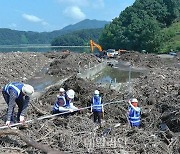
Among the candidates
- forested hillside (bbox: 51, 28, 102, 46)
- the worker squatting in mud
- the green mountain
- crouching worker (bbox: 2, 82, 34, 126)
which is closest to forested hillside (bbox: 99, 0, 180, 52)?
the green mountain

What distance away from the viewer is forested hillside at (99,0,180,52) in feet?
205

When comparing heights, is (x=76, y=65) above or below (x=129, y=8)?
below

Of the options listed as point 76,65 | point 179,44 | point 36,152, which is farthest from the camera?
point 179,44

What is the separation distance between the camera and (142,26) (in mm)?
65188

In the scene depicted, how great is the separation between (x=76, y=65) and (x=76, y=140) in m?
23.8

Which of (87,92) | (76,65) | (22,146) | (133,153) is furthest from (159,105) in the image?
(76,65)

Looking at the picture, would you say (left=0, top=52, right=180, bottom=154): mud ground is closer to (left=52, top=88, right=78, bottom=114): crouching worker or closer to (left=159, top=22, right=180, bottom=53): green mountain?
(left=52, top=88, right=78, bottom=114): crouching worker

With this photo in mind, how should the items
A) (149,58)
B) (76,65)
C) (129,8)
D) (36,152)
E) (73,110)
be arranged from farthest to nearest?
(129,8) → (149,58) → (76,65) → (73,110) → (36,152)

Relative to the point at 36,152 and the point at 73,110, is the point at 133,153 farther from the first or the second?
the point at 73,110

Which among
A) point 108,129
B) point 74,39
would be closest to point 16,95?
point 108,129

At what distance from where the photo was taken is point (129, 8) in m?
78.4

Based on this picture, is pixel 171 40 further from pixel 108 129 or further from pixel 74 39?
pixel 74 39

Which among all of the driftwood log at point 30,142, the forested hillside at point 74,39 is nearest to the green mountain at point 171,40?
the driftwood log at point 30,142

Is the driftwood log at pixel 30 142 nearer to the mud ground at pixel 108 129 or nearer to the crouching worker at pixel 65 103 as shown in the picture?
the mud ground at pixel 108 129
